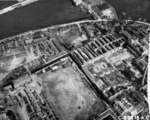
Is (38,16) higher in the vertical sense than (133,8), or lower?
higher

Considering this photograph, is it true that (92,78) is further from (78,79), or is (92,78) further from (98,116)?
(98,116)

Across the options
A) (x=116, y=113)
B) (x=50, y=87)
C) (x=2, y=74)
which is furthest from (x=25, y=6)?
(x=116, y=113)

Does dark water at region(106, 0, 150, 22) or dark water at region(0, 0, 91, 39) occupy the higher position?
dark water at region(0, 0, 91, 39)

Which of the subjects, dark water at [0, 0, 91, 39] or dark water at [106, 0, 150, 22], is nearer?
dark water at [0, 0, 91, 39]

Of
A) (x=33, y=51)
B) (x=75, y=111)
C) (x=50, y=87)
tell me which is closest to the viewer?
(x=75, y=111)

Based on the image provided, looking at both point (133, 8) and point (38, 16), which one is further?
point (133, 8)
